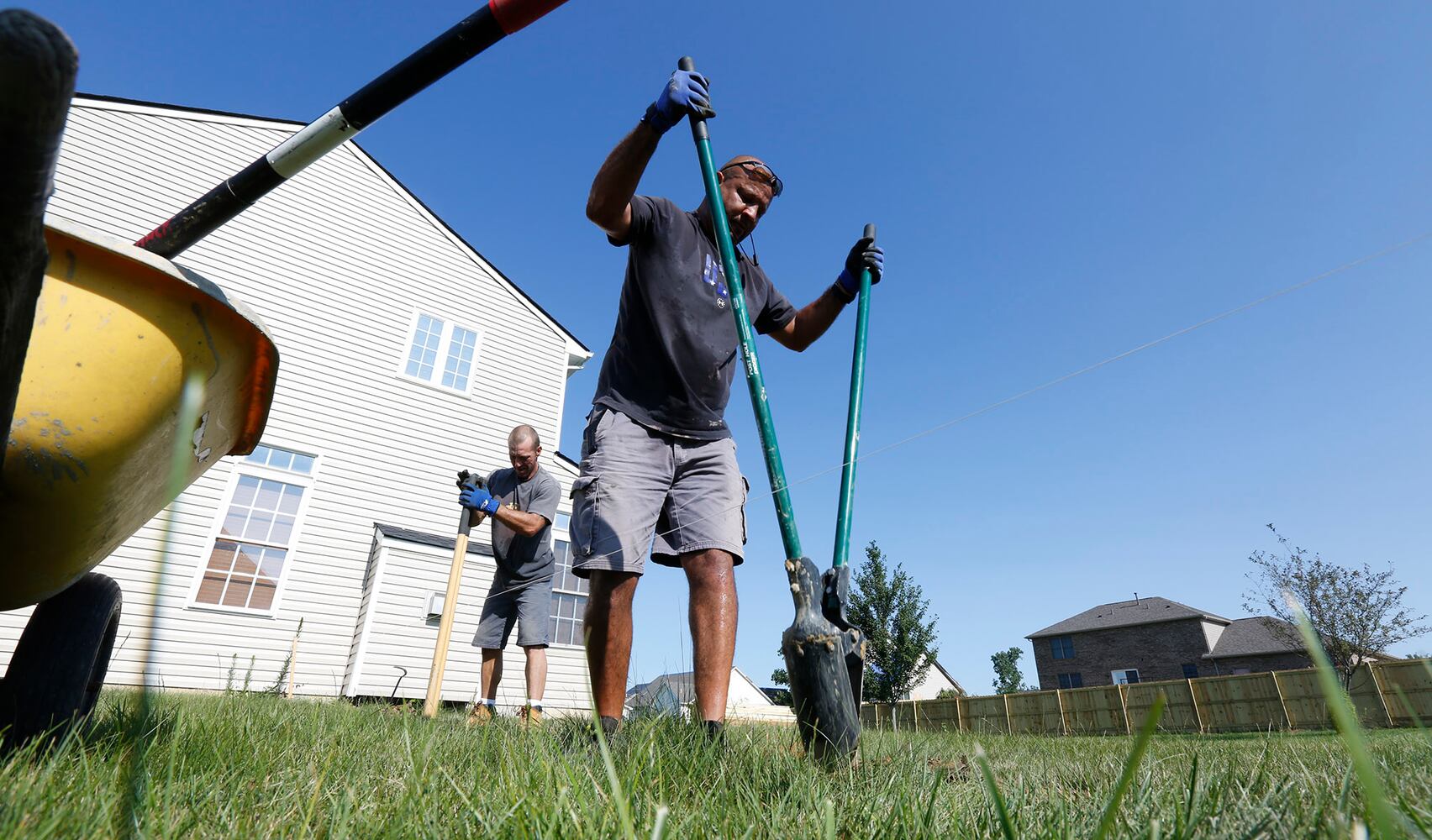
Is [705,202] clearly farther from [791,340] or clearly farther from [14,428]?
[14,428]

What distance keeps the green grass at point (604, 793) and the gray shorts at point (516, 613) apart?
127 inches

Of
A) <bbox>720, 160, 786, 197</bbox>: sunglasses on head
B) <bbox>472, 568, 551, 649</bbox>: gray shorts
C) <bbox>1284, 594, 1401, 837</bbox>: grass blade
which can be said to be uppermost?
<bbox>720, 160, 786, 197</bbox>: sunglasses on head

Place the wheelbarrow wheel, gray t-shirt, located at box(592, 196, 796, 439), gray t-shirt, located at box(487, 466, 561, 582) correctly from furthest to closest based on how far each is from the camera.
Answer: gray t-shirt, located at box(487, 466, 561, 582) → gray t-shirt, located at box(592, 196, 796, 439) → the wheelbarrow wheel

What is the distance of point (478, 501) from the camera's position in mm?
5082

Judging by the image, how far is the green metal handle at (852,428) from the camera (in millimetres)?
2254

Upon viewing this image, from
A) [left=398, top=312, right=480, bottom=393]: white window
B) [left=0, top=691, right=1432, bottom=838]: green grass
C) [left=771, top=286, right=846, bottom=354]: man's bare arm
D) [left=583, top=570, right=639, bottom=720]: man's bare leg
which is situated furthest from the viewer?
[left=398, top=312, right=480, bottom=393]: white window

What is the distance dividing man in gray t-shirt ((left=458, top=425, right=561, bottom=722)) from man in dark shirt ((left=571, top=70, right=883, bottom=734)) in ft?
8.29

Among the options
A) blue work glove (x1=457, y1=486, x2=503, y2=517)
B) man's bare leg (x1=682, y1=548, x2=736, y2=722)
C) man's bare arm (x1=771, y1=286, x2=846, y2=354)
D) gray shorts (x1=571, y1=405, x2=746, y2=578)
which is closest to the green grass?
man's bare leg (x1=682, y1=548, x2=736, y2=722)

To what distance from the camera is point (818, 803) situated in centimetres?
122

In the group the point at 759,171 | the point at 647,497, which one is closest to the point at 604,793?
the point at 647,497

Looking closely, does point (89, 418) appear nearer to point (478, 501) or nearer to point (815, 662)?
point (815, 662)

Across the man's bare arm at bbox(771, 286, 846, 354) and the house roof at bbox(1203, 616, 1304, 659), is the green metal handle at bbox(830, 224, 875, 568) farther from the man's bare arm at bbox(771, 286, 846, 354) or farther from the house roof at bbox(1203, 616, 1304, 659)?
the house roof at bbox(1203, 616, 1304, 659)

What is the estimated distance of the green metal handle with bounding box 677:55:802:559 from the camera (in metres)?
2.19

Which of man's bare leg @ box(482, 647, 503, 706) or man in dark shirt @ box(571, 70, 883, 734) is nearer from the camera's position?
man in dark shirt @ box(571, 70, 883, 734)
